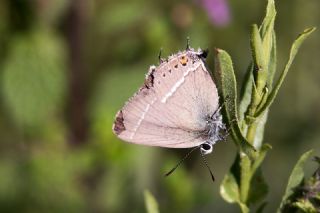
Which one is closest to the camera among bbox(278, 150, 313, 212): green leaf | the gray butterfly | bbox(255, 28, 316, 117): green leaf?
bbox(255, 28, 316, 117): green leaf

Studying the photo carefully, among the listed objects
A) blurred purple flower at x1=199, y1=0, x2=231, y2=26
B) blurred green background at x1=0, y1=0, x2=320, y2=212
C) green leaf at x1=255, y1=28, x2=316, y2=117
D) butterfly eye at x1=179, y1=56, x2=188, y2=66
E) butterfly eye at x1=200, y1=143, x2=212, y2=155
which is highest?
green leaf at x1=255, y1=28, x2=316, y2=117

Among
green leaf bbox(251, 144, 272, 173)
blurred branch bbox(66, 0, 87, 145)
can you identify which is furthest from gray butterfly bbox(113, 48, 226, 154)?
blurred branch bbox(66, 0, 87, 145)

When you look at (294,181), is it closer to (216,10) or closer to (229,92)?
(229,92)

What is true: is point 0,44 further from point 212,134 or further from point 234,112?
point 234,112

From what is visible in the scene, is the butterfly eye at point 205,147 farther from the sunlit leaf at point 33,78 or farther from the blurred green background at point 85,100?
the sunlit leaf at point 33,78

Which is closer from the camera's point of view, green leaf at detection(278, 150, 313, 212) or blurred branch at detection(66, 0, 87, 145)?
green leaf at detection(278, 150, 313, 212)

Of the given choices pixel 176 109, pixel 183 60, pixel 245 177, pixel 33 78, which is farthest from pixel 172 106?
pixel 33 78

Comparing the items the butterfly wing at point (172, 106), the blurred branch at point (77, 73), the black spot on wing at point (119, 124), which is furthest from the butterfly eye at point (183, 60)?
the blurred branch at point (77, 73)

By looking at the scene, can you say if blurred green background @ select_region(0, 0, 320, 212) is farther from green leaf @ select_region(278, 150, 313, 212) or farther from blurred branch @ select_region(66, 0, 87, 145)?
green leaf @ select_region(278, 150, 313, 212)
